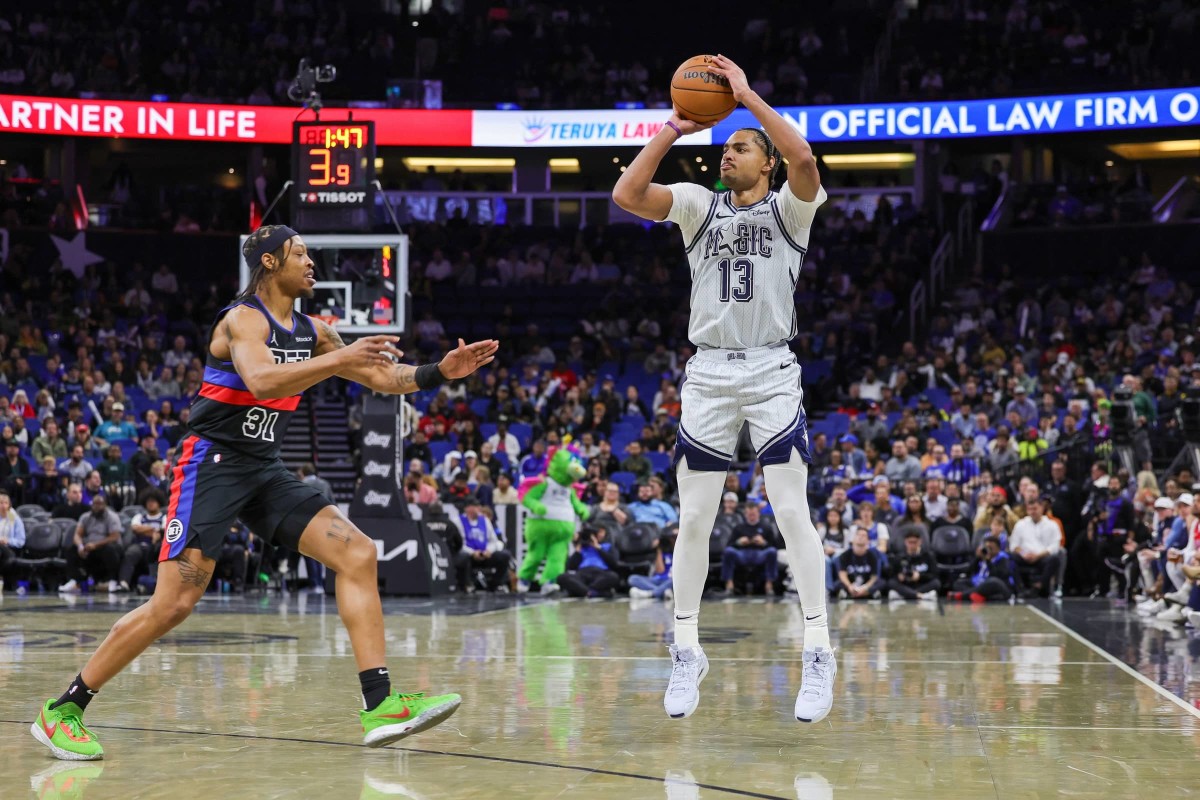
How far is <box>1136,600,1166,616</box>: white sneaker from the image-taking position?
1343 cm

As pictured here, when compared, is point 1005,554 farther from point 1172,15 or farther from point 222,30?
point 222,30

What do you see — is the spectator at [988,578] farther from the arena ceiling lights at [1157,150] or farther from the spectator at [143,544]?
the arena ceiling lights at [1157,150]

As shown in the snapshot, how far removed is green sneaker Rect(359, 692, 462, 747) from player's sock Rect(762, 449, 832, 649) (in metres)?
1.47

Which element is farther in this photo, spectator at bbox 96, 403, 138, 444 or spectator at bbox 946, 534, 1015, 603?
spectator at bbox 96, 403, 138, 444

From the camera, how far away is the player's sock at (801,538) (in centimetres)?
584

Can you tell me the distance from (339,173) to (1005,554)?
27.8 ft

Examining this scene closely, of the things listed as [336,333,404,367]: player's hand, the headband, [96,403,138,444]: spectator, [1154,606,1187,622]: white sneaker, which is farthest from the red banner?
[336,333,404,367]: player's hand

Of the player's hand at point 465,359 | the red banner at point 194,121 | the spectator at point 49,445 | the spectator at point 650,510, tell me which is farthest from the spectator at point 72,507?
the player's hand at point 465,359

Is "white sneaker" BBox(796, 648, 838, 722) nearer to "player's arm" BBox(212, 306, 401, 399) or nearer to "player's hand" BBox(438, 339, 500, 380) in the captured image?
"player's hand" BBox(438, 339, 500, 380)

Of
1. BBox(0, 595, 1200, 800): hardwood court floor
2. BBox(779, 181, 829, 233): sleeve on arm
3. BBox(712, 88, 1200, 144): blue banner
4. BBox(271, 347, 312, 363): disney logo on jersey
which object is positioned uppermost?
BBox(712, 88, 1200, 144): blue banner

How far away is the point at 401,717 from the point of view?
527 centimetres

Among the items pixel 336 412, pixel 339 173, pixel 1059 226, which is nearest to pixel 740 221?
pixel 339 173

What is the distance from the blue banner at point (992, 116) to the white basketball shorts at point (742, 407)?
21.6 meters

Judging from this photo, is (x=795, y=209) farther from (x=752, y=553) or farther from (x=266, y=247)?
(x=752, y=553)
